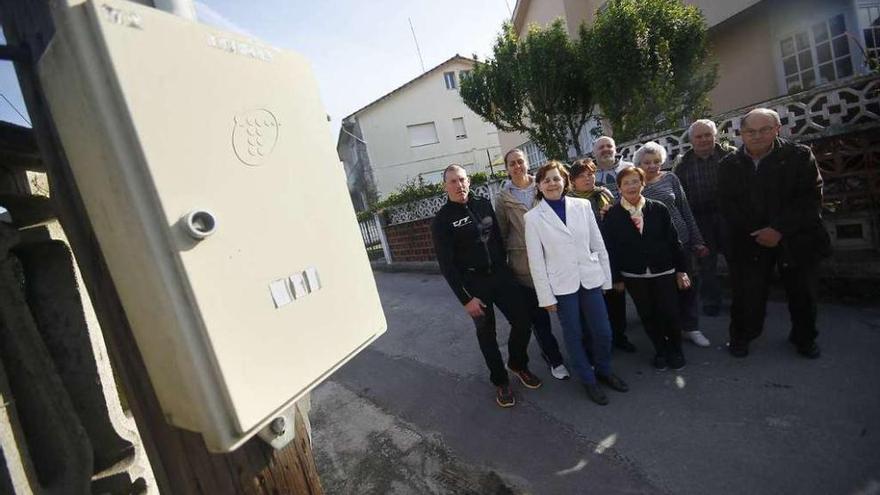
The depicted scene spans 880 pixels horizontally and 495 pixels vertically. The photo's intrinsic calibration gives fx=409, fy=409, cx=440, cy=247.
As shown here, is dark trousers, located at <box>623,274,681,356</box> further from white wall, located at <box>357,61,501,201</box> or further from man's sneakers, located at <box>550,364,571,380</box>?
white wall, located at <box>357,61,501,201</box>

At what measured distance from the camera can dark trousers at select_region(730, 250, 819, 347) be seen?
2.79 m

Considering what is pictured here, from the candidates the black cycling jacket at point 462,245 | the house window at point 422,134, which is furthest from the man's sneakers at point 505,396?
the house window at point 422,134

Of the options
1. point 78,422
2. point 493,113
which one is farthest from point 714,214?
point 493,113

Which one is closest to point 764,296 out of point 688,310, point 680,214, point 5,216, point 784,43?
point 688,310

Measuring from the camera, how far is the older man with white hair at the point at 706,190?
3559 millimetres

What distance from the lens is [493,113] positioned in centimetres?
996

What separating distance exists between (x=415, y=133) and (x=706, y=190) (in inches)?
702

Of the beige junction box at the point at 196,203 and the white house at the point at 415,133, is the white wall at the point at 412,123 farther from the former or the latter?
the beige junction box at the point at 196,203

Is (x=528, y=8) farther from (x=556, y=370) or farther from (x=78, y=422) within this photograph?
(x=78, y=422)

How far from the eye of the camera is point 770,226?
9.18ft

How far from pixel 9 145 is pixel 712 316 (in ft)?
15.4

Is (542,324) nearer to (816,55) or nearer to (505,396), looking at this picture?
(505,396)

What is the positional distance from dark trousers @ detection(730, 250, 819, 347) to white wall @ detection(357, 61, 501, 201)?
1774 cm

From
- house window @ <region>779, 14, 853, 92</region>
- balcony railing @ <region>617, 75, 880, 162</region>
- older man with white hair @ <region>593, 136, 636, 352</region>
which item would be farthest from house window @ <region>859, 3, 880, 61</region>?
older man with white hair @ <region>593, 136, 636, 352</region>
